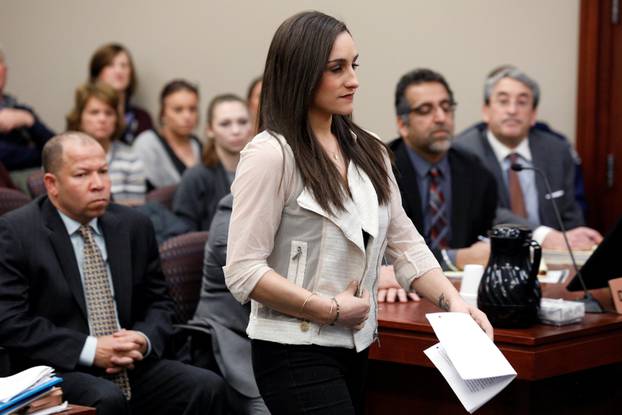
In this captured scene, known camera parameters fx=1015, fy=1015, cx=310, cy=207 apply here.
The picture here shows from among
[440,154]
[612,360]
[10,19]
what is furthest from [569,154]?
[10,19]

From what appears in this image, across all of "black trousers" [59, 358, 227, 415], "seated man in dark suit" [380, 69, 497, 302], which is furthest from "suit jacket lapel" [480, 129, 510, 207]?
"black trousers" [59, 358, 227, 415]

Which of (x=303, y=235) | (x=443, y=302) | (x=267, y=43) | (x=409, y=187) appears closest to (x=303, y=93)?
(x=303, y=235)

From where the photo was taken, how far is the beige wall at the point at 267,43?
555cm

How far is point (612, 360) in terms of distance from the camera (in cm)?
299

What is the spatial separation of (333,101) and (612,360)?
1.38 m

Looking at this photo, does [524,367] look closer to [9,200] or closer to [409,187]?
[409,187]

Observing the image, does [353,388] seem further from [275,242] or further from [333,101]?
[333,101]

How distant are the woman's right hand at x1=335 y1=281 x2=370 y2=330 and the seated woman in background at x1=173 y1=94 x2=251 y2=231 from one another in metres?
2.80

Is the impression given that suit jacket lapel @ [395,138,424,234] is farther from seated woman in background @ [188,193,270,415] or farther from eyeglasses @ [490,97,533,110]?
eyeglasses @ [490,97,533,110]

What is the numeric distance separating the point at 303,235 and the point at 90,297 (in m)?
1.32

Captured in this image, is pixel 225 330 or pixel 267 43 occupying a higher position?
pixel 267 43

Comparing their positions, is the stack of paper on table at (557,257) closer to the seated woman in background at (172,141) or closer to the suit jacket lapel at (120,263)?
the suit jacket lapel at (120,263)

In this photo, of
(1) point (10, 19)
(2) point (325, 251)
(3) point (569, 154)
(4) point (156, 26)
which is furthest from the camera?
(1) point (10, 19)

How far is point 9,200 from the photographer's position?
390 cm
